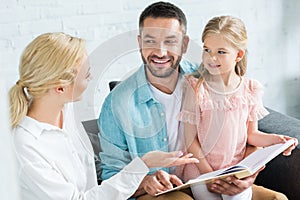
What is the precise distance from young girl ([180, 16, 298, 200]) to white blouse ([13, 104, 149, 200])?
198mm

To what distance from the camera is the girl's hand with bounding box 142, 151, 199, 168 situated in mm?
1179

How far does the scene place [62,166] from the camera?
1081 mm

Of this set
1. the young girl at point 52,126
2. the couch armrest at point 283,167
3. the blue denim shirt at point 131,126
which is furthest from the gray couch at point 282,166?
the young girl at point 52,126

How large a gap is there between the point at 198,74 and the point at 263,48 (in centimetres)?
124

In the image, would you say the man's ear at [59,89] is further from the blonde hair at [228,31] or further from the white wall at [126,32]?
the blonde hair at [228,31]

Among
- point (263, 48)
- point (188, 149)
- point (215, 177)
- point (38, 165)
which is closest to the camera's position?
point (38, 165)

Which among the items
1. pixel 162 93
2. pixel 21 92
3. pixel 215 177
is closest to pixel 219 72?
pixel 162 93

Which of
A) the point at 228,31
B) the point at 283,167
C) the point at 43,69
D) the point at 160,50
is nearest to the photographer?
the point at 43,69

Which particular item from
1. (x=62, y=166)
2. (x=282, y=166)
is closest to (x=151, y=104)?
(x=62, y=166)

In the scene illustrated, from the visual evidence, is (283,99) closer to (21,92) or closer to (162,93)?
(162,93)

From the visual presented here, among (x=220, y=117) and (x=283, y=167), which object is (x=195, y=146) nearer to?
(x=220, y=117)

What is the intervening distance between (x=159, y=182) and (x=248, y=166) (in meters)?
0.23

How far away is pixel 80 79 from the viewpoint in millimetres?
1096

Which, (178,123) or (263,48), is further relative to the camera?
(263,48)
